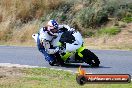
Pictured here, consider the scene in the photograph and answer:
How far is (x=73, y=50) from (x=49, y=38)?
944 mm

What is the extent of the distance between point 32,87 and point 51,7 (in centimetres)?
2089

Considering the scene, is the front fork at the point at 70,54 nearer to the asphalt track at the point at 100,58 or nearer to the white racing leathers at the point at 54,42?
the white racing leathers at the point at 54,42

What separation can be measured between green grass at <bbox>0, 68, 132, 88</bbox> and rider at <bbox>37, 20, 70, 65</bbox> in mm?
2188

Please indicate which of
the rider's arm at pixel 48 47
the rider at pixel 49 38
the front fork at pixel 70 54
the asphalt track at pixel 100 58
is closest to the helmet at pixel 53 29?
the rider at pixel 49 38

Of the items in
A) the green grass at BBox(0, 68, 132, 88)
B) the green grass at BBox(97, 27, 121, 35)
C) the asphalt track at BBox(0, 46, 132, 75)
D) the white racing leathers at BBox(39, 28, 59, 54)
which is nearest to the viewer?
the green grass at BBox(0, 68, 132, 88)

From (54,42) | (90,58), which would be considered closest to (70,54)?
(90,58)

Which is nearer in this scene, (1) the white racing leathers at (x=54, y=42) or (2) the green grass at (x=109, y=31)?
(1) the white racing leathers at (x=54, y=42)

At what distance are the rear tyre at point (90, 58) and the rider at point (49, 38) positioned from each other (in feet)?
3.09

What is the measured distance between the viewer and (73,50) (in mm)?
15922

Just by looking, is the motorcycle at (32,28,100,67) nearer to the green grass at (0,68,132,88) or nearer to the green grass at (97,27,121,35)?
the green grass at (0,68,132,88)

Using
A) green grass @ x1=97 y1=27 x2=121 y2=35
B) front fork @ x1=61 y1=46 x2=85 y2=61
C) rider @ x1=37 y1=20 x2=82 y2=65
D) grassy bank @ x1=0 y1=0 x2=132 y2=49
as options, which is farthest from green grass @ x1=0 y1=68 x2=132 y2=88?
green grass @ x1=97 y1=27 x2=121 y2=35

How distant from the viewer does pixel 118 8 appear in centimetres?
2927

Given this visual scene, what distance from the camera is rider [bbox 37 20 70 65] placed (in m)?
16.1

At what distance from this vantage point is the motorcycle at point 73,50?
52.2 feet
